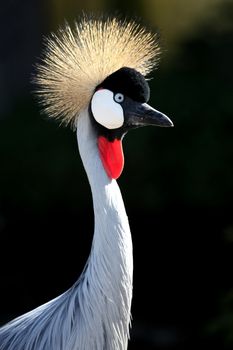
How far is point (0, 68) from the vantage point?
9.12 metres

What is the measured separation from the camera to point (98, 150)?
331 cm

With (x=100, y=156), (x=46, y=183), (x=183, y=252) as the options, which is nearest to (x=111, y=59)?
(x=100, y=156)

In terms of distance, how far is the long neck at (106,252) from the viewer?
3270 millimetres

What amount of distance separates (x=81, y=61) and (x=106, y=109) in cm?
19

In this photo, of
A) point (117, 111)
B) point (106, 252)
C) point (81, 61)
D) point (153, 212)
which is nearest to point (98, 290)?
point (106, 252)

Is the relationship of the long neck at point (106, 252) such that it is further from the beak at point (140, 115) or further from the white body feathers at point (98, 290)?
the beak at point (140, 115)

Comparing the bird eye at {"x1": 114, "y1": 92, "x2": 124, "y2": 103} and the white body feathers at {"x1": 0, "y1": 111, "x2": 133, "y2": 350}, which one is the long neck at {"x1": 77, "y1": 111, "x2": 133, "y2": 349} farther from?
the bird eye at {"x1": 114, "y1": 92, "x2": 124, "y2": 103}

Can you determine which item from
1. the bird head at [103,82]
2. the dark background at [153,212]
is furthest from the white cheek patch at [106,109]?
the dark background at [153,212]

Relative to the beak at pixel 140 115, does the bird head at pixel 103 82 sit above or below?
above

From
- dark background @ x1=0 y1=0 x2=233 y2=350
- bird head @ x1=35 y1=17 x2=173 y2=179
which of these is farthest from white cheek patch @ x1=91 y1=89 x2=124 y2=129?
dark background @ x1=0 y1=0 x2=233 y2=350

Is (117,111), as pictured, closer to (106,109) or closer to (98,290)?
(106,109)

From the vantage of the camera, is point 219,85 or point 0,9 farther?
point 0,9

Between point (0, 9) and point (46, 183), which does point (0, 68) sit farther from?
point (46, 183)

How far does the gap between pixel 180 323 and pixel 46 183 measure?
1.21m
